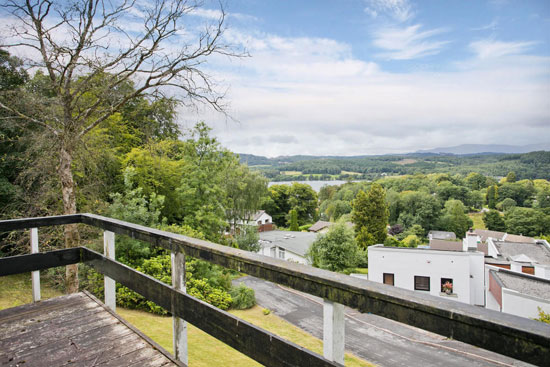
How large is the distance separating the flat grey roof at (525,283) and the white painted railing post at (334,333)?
2043cm

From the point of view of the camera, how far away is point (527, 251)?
28.0m

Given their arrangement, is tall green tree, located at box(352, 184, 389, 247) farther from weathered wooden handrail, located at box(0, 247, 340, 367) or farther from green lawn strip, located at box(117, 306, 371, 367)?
weathered wooden handrail, located at box(0, 247, 340, 367)

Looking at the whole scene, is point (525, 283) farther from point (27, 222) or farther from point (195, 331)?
point (27, 222)

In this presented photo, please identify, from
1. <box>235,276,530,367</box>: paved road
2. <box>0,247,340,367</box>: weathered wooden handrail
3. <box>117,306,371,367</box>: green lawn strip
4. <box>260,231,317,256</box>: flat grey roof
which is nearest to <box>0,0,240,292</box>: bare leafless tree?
<box>117,306,371,367</box>: green lawn strip

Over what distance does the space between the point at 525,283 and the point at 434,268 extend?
458cm

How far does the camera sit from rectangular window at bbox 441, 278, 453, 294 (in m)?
20.1

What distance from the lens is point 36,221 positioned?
3080 millimetres

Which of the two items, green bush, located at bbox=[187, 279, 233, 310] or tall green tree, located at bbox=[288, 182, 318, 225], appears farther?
tall green tree, located at bbox=[288, 182, 318, 225]

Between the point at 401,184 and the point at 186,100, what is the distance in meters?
73.9

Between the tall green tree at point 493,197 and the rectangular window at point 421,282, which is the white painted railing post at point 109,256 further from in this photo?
the tall green tree at point 493,197

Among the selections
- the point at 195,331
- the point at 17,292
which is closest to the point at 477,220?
the point at 195,331

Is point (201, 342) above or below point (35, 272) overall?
below

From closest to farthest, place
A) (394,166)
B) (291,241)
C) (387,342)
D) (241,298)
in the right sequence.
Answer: (387,342)
(241,298)
(291,241)
(394,166)

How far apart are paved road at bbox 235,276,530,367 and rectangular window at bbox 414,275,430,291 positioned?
4.77 meters
